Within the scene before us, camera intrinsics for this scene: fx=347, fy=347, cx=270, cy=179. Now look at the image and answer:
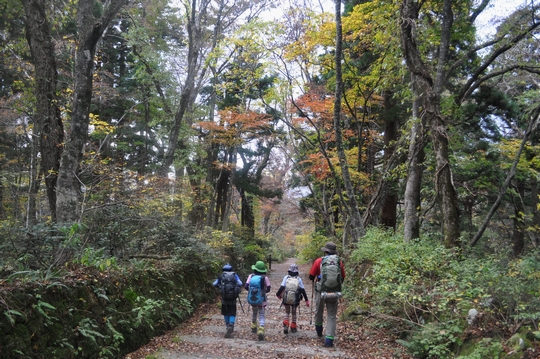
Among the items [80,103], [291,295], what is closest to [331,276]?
[291,295]

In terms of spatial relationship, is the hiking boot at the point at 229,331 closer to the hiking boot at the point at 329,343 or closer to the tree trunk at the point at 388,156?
the hiking boot at the point at 329,343

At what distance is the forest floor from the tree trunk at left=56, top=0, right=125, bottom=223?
3.31 metres

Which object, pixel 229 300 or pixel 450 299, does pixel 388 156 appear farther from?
pixel 450 299

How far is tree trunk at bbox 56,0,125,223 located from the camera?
23.4ft

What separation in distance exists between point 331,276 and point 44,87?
7298 millimetres

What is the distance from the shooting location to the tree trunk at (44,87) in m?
7.51

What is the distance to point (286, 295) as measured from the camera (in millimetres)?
7098

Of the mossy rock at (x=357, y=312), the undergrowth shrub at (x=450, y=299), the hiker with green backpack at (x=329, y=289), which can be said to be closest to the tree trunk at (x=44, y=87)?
the hiker with green backpack at (x=329, y=289)

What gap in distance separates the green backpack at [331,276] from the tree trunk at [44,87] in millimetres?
5932

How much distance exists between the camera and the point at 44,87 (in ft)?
25.0

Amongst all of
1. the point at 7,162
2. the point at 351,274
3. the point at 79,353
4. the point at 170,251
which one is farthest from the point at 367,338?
Result: the point at 7,162

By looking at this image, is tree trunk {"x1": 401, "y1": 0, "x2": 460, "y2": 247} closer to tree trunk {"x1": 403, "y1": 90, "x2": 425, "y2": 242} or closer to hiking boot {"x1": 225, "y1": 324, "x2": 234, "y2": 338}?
tree trunk {"x1": 403, "y1": 90, "x2": 425, "y2": 242}

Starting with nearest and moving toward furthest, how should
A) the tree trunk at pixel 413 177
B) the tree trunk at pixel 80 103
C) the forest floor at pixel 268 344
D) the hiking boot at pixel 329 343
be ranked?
1. the forest floor at pixel 268 344
2. the hiking boot at pixel 329 343
3. the tree trunk at pixel 80 103
4. the tree trunk at pixel 413 177

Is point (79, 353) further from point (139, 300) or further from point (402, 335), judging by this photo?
point (402, 335)
